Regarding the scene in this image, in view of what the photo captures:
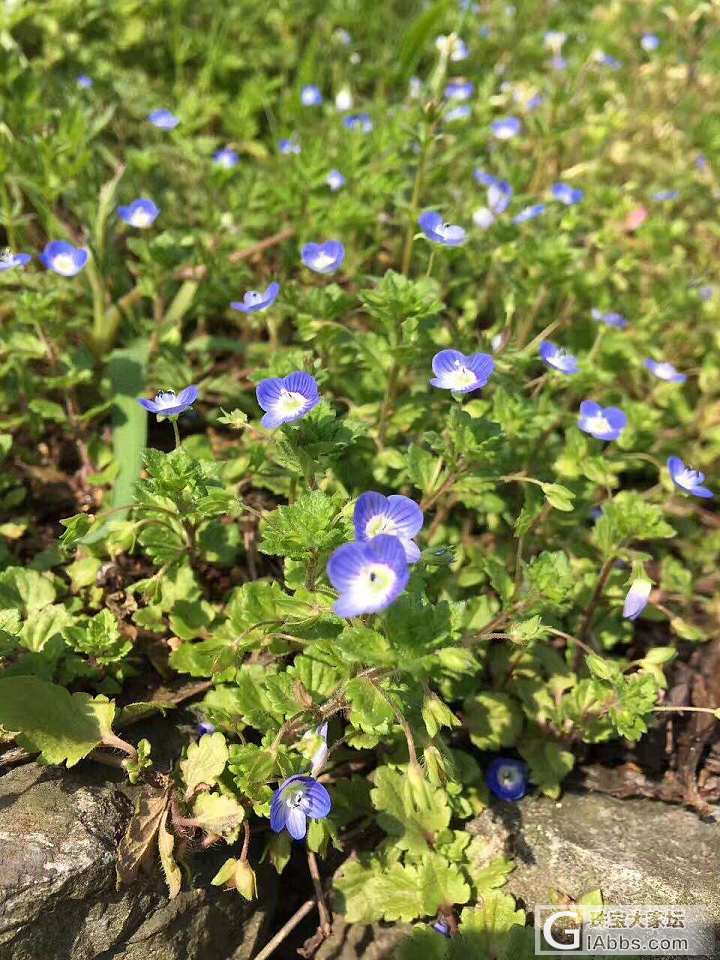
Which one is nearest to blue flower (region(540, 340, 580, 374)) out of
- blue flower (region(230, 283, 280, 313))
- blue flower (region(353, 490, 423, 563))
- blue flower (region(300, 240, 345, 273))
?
blue flower (region(300, 240, 345, 273))

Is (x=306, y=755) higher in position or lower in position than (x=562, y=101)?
lower

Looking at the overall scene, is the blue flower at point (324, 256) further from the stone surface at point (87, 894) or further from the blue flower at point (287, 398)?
the stone surface at point (87, 894)

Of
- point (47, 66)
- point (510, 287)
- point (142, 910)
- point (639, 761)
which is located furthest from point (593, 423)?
point (47, 66)

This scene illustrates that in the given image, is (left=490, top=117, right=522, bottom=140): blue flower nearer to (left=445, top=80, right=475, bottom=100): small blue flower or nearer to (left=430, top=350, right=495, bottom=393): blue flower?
(left=445, top=80, right=475, bottom=100): small blue flower

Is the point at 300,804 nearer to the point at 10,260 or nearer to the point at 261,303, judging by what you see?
the point at 261,303

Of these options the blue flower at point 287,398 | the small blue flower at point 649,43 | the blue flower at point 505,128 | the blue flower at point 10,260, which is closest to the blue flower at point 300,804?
the blue flower at point 287,398

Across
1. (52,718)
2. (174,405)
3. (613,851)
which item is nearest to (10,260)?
(174,405)

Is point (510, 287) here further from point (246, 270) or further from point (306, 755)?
point (306, 755)
